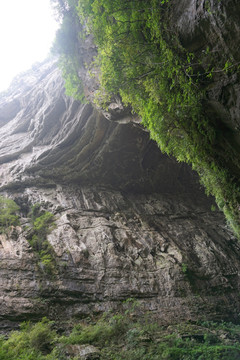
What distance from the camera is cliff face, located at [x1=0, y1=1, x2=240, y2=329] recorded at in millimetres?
9039

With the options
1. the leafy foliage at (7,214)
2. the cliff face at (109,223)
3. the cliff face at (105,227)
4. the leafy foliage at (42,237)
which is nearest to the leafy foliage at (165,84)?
the cliff face at (109,223)

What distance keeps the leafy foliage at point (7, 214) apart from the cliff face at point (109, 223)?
0.55 metres

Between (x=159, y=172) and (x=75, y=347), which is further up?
(x=159, y=172)

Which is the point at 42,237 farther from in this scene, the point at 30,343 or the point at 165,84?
the point at 165,84

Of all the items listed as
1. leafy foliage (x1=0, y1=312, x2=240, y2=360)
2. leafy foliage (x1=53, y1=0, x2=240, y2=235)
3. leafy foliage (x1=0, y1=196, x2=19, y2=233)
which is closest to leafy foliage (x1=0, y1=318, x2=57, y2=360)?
leafy foliage (x1=0, y1=312, x2=240, y2=360)

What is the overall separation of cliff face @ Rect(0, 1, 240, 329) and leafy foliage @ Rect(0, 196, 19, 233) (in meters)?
0.55

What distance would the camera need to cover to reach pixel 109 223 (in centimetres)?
1327

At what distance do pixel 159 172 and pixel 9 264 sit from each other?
40.1 feet

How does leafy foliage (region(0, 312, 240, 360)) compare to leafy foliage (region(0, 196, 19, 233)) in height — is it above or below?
below

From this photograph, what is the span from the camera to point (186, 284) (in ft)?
34.4

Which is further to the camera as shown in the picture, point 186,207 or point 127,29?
point 186,207

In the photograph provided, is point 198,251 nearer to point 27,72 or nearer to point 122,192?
point 122,192

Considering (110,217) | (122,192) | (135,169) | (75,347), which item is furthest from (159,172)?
(75,347)

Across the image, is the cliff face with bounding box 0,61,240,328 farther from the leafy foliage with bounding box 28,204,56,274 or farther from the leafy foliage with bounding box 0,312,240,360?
the leafy foliage with bounding box 0,312,240,360
